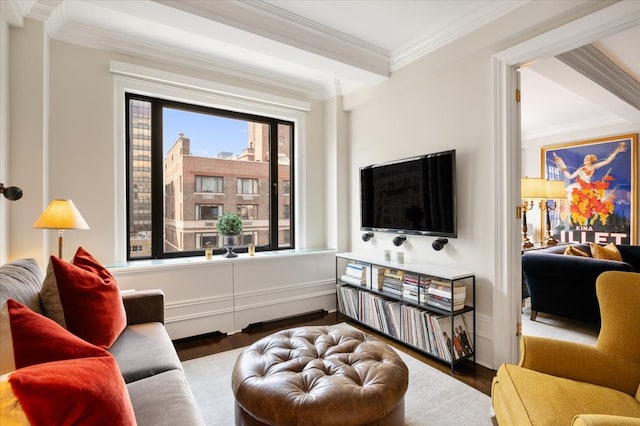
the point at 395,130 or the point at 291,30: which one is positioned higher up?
the point at 291,30

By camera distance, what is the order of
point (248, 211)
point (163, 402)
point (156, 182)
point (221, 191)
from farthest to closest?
point (248, 211) → point (221, 191) → point (156, 182) → point (163, 402)

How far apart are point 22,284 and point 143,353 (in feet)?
2.00

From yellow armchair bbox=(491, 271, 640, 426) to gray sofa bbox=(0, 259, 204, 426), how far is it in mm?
1221

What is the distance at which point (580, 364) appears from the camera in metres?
1.47

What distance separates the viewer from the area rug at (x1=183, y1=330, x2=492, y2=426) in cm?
181

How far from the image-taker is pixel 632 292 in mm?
1527

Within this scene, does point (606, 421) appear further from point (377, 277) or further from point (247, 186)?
point (247, 186)

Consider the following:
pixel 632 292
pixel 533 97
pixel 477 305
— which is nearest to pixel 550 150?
pixel 533 97

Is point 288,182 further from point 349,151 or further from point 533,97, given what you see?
point 533,97

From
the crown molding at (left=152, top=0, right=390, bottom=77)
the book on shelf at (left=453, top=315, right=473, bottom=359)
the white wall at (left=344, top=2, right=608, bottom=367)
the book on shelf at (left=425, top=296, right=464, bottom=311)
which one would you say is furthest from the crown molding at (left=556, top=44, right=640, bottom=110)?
the book on shelf at (left=453, top=315, right=473, bottom=359)

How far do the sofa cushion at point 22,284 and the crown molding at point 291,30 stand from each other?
5.84ft

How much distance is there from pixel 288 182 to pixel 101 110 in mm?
1944

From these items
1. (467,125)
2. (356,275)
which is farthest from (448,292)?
(467,125)

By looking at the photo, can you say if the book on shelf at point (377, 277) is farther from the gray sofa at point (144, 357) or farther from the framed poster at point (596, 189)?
the framed poster at point (596, 189)
